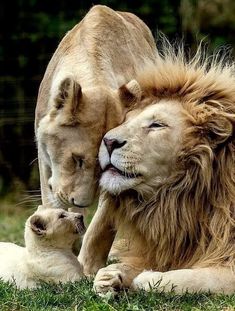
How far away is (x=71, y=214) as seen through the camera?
243 inches

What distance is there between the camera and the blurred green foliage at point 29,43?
10.8 m

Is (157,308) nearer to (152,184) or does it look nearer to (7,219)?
(152,184)

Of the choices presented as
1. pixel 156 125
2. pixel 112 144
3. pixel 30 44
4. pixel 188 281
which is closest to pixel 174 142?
pixel 156 125

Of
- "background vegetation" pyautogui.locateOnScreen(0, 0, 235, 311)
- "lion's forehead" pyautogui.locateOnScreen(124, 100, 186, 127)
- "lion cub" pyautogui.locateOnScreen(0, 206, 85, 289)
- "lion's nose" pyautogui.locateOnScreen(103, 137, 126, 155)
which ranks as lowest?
"background vegetation" pyautogui.locateOnScreen(0, 0, 235, 311)

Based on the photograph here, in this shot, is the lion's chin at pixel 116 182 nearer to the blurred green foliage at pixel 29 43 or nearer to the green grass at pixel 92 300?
the green grass at pixel 92 300

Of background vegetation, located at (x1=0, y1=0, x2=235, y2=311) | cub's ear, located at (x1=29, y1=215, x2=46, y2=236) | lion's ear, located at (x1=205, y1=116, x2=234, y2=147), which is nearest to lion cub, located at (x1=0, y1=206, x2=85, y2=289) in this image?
cub's ear, located at (x1=29, y1=215, x2=46, y2=236)

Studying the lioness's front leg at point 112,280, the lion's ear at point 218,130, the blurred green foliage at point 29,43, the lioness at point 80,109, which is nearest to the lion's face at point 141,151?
the lion's ear at point 218,130

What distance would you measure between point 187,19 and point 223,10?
57cm

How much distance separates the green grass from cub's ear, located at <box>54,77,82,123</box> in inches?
34.5

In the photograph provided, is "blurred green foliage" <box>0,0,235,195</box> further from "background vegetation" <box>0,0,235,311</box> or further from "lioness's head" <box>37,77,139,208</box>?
"lioness's head" <box>37,77,139,208</box>

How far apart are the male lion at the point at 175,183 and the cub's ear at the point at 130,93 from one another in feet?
0.10

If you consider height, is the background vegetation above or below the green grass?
below

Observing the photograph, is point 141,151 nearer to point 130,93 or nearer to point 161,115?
point 161,115

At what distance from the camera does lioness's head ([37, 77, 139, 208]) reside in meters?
6.00
